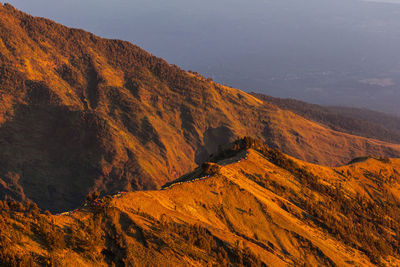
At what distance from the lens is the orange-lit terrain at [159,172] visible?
26516 mm

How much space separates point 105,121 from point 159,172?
91.6ft

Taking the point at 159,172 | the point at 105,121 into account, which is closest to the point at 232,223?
the point at 159,172

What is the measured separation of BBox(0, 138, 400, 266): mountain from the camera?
936 inches

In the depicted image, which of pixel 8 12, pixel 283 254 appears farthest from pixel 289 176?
pixel 8 12

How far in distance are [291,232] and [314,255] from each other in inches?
135

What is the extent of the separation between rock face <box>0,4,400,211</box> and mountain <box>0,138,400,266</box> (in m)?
66.0

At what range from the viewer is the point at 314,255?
36.0m

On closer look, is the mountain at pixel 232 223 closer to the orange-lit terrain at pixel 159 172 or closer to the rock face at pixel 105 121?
the orange-lit terrain at pixel 159 172

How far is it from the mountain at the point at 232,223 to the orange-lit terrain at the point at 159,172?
14 centimetres

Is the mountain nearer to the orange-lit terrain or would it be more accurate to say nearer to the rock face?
the orange-lit terrain

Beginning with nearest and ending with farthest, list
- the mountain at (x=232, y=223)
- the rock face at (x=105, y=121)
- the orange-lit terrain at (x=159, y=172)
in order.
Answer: the mountain at (x=232, y=223)
the orange-lit terrain at (x=159, y=172)
the rock face at (x=105, y=121)

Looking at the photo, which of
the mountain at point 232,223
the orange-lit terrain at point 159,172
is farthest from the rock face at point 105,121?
the mountain at point 232,223

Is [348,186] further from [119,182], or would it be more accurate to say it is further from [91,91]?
[91,91]

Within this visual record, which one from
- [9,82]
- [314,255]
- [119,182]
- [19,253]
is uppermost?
[9,82]
